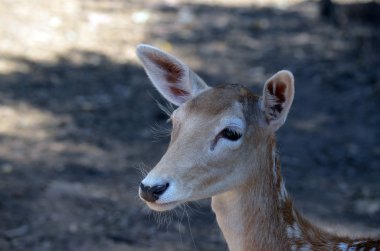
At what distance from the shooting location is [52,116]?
809 centimetres

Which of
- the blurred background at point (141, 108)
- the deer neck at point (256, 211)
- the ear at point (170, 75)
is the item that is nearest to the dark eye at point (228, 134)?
the deer neck at point (256, 211)

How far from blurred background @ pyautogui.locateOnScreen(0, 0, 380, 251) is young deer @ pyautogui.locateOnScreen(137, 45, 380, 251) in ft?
6.49

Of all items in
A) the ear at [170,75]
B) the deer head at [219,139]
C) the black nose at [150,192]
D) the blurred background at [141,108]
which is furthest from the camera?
the blurred background at [141,108]

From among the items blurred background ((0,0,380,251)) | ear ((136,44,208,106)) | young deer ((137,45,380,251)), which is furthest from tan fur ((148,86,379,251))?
blurred background ((0,0,380,251))

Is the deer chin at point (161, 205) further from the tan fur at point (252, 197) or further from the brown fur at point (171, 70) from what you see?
the brown fur at point (171, 70)

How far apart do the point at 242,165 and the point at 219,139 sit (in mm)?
188

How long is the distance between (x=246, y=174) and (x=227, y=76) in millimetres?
5352

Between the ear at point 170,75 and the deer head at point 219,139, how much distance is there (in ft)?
0.41

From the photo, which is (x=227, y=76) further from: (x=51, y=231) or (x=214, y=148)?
(x=214, y=148)

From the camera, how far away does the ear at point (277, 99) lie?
402 cm

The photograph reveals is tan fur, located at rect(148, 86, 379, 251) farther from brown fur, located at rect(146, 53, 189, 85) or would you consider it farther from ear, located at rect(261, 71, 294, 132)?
brown fur, located at rect(146, 53, 189, 85)

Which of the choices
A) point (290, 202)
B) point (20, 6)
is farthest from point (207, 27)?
point (290, 202)

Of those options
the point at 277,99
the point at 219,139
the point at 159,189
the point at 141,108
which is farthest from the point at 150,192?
the point at 141,108

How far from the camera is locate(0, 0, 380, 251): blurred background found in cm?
636
